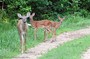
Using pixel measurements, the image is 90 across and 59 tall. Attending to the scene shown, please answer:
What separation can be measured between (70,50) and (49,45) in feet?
6.64

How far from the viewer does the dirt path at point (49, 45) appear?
44.7ft

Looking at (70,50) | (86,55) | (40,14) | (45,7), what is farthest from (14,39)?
(45,7)

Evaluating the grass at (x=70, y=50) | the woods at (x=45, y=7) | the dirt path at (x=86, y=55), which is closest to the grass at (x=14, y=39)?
the grass at (x=70, y=50)

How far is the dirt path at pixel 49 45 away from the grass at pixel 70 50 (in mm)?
395

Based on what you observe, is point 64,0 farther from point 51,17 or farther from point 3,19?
point 3,19

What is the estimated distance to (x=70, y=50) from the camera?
14.3m

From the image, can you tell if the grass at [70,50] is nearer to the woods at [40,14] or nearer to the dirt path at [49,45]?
the dirt path at [49,45]

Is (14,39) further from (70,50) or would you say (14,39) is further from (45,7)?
(45,7)

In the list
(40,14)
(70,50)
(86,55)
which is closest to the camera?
(86,55)

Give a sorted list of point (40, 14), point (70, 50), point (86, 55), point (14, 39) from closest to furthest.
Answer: point (86, 55) < point (70, 50) < point (14, 39) < point (40, 14)

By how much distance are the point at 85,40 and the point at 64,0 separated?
30.5 feet

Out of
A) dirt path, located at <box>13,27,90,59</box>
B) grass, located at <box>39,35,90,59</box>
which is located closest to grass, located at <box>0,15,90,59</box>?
dirt path, located at <box>13,27,90,59</box>

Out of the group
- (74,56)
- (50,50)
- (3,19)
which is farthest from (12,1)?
(74,56)

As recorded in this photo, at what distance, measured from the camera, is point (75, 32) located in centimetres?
2012
